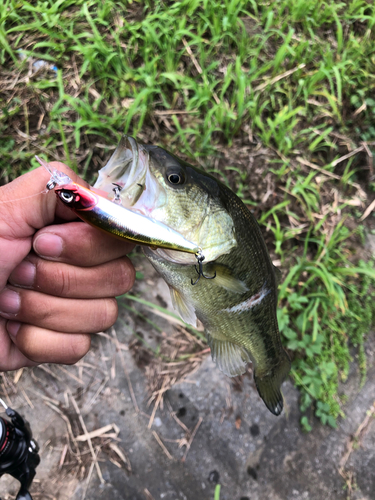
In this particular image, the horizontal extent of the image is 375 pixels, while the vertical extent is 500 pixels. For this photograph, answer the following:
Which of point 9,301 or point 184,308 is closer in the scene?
point 9,301

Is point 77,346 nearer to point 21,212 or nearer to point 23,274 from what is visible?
point 23,274

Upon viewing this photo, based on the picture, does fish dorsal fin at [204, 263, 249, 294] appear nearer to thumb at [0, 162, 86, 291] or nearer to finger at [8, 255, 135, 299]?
finger at [8, 255, 135, 299]

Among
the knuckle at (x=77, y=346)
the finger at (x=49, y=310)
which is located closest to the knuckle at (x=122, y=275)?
the finger at (x=49, y=310)

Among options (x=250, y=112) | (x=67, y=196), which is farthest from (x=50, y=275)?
(x=250, y=112)

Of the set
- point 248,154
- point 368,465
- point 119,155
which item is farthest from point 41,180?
point 368,465

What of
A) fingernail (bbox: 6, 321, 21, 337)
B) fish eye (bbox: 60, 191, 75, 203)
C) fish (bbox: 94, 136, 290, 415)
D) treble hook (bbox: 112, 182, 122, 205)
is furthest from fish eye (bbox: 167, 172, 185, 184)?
fingernail (bbox: 6, 321, 21, 337)

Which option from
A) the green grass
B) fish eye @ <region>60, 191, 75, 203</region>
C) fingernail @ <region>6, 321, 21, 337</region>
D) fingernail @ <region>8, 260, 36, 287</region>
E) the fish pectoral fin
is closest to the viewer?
fish eye @ <region>60, 191, 75, 203</region>

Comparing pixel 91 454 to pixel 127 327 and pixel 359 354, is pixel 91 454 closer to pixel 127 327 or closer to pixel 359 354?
pixel 127 327
